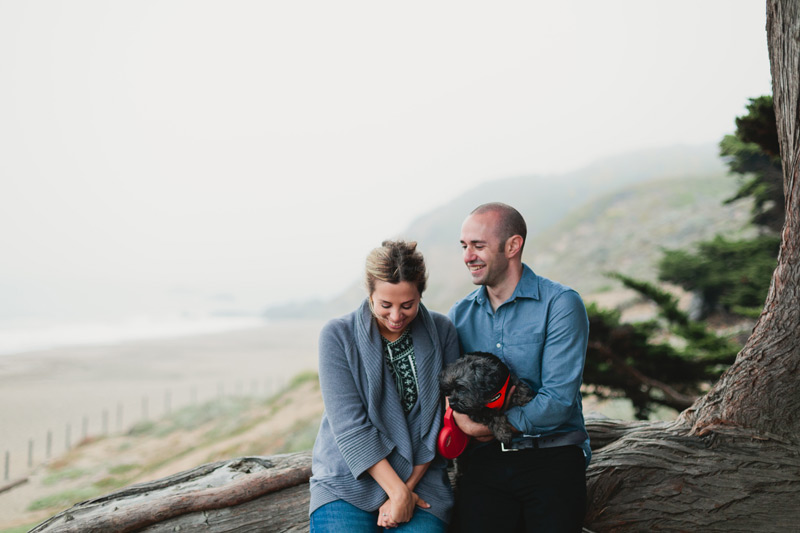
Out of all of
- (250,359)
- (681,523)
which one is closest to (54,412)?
(250,359)

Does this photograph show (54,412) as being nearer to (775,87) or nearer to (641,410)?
(641,410)

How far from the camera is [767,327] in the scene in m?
3.19

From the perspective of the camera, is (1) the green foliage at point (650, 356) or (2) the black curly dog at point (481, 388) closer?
(2) the black curly dog at point (481, 388)

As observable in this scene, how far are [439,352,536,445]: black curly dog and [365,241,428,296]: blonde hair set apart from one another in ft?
1.49

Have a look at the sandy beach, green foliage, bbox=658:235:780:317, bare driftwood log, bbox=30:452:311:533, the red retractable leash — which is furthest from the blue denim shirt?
the sandy beach

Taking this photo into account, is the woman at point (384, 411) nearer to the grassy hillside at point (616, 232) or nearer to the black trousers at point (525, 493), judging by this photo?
the black trousers at point (525, 493)

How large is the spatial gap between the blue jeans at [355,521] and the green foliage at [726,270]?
6.45 m

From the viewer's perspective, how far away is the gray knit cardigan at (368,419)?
9.02 ft

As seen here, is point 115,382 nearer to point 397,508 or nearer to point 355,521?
point 355,521

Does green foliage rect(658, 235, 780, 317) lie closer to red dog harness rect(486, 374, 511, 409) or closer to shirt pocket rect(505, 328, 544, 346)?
shirt pocket rect(505, 328, 544, 346)

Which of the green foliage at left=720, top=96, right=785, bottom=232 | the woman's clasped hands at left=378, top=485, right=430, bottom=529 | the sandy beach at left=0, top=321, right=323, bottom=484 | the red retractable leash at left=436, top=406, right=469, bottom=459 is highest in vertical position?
the green foliage at left=720, top=96, right=785, bottom=232

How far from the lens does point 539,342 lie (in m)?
2.95

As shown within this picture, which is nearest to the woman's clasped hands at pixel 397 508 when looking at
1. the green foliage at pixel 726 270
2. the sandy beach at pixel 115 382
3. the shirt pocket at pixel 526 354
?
the shirt pocket at pixel 526 354

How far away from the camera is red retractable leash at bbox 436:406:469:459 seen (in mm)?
2836
